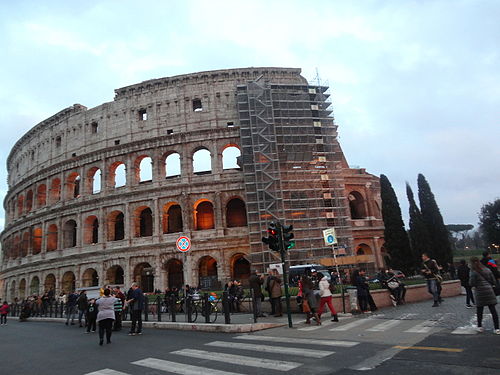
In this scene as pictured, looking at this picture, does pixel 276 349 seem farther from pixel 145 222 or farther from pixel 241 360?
pixel 145 222

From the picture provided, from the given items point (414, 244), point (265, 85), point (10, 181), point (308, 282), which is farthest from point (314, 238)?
point (10, 181)

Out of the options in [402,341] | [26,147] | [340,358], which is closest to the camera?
[340,358]

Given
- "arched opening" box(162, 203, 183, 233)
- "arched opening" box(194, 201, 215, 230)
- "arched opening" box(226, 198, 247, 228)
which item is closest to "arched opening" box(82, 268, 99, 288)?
"arched opening" box(162, 203, 183, 233)

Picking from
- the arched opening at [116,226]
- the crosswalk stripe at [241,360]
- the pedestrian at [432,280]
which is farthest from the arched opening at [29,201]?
the pedestrian at [432,280]

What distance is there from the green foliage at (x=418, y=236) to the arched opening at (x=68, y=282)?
2996 centimetres

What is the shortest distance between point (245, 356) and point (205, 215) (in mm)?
23395

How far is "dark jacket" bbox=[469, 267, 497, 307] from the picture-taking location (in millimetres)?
7129

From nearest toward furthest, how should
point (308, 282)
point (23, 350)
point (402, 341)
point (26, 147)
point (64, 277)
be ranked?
1. point (402, 341)
2. point (23, 350)
3. point (308, 282)
4. point (64, 277)
5. point (26, 147)

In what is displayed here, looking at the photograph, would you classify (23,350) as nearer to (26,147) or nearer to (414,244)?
(414,244)

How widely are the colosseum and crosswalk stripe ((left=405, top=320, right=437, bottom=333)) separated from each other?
16.0 meters

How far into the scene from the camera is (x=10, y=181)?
4316cm

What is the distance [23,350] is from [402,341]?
9372mm

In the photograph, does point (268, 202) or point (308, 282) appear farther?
point (268, 202)

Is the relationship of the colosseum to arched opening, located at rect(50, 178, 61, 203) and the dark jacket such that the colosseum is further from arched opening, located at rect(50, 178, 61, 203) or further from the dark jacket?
the dark jacket
